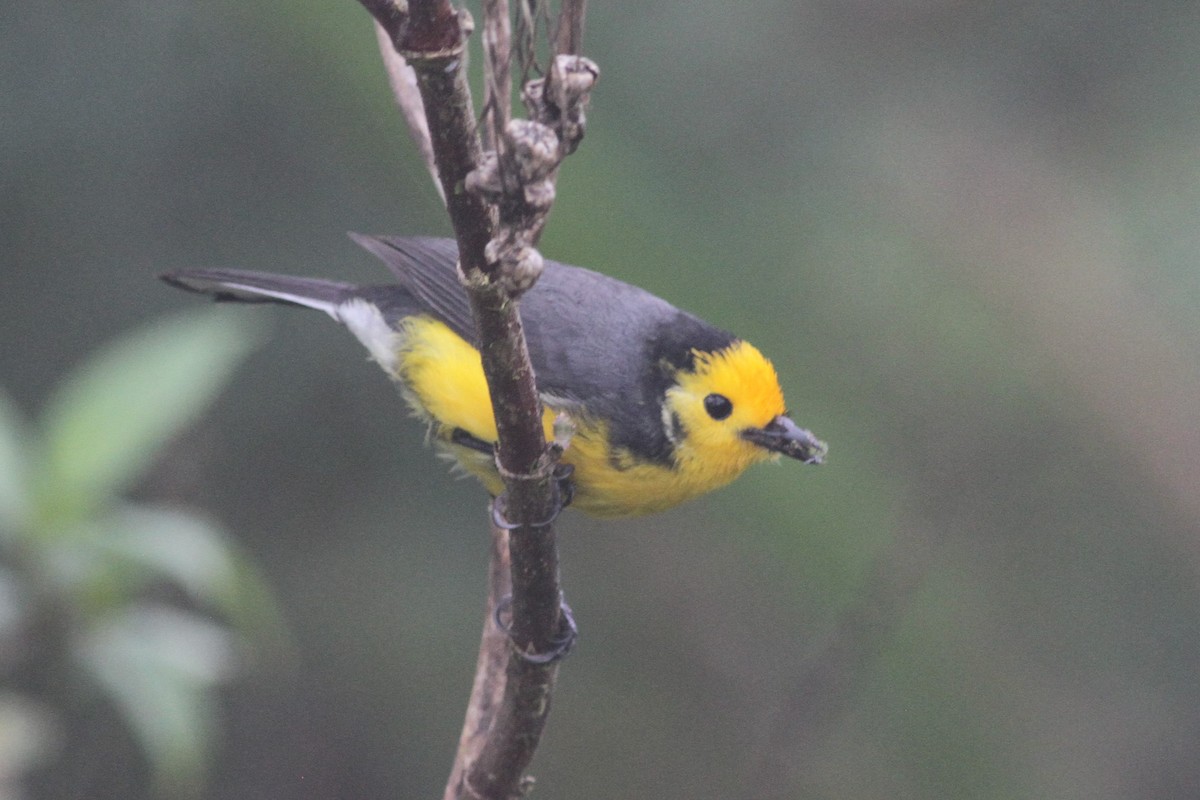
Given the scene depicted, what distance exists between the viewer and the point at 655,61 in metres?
5.04

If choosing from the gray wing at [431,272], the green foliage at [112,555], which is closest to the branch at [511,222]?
the green foliage at [112,555]

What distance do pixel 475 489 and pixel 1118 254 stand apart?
2.66m

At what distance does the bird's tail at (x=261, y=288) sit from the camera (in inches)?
140

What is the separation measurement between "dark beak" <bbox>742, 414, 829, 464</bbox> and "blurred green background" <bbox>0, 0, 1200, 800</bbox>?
1098 millimetres

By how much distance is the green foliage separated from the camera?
3049mm

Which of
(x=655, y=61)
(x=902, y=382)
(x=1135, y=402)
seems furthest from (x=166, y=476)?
(x=1135, y=402)

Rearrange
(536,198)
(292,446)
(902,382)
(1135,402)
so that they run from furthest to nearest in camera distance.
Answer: (292,446), (902,382), (1135,402), (536,198)

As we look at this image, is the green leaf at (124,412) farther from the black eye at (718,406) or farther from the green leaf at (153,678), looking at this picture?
the black eye at (718,406)

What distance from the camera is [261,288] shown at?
380cm

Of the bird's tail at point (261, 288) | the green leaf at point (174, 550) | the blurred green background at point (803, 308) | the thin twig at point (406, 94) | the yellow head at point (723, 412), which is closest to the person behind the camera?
the green leaf at point (174, 550)

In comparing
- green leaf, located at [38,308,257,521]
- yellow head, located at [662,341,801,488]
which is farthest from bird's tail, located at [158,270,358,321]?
yellow head, located at [662,341,801,488]

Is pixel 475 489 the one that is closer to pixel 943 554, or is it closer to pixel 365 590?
pixel 365 590

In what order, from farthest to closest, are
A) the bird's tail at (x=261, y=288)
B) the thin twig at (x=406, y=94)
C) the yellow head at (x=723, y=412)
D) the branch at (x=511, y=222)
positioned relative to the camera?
1. the bird's tail at (x=261, y=288)
2. the yellow head at (x=723, y=412)
3. the thin twig at (x=406, y=94)
4. the branch at (x=511, y=222)

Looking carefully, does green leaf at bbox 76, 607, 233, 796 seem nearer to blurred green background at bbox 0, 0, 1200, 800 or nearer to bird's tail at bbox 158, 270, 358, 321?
bird's tail at bbox 158, 270, 358, 321
